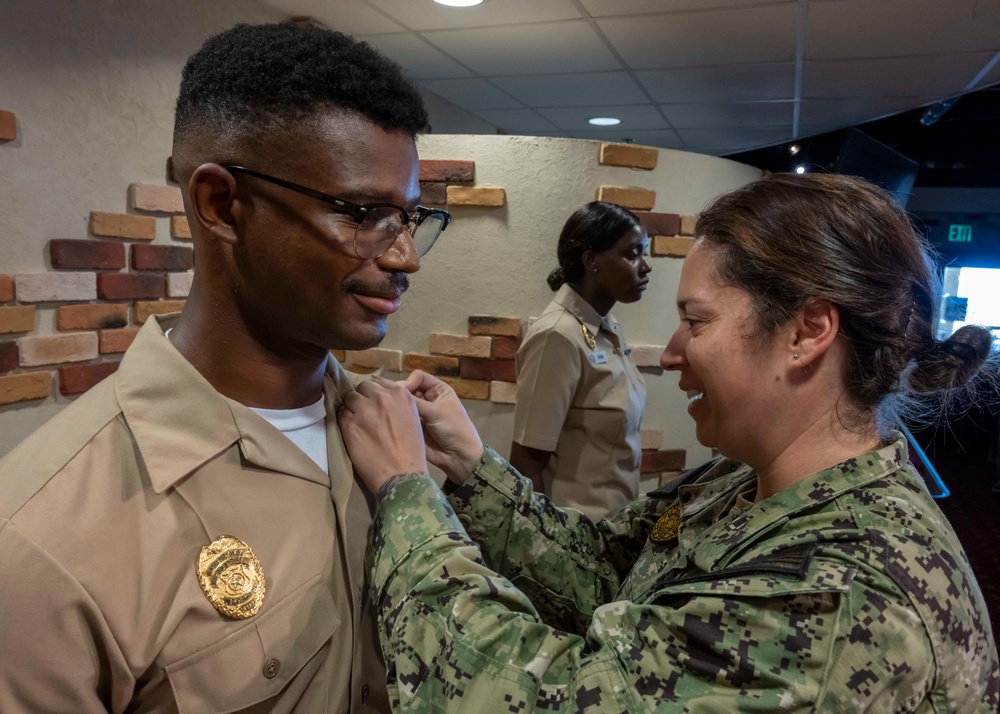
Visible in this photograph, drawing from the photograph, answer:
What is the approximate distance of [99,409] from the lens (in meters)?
0.89

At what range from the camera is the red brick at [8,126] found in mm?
1854

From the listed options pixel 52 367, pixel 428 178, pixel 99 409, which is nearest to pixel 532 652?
pixel 99 409

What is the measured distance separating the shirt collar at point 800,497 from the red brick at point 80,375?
1.90 metres

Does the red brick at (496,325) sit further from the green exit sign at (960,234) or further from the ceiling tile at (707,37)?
the green exit sign at (960,234)

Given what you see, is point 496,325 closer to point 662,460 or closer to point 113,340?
point 662,460

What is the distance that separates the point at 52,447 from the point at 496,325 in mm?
2058

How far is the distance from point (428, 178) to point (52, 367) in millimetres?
1443

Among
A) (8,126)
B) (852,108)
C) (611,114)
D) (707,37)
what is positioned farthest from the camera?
(611,114)

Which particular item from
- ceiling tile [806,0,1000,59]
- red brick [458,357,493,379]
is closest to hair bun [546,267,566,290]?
red brick [458,357,493,379]

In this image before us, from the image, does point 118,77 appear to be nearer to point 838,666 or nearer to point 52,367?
point 52,367

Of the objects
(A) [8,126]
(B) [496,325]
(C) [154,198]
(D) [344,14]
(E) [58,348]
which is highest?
(D) [344,14]

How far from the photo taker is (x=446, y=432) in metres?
1.29

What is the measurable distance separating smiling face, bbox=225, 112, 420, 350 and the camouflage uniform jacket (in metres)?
0.27

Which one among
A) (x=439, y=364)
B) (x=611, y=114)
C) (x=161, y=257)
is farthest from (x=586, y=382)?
(x=611, y=114)
